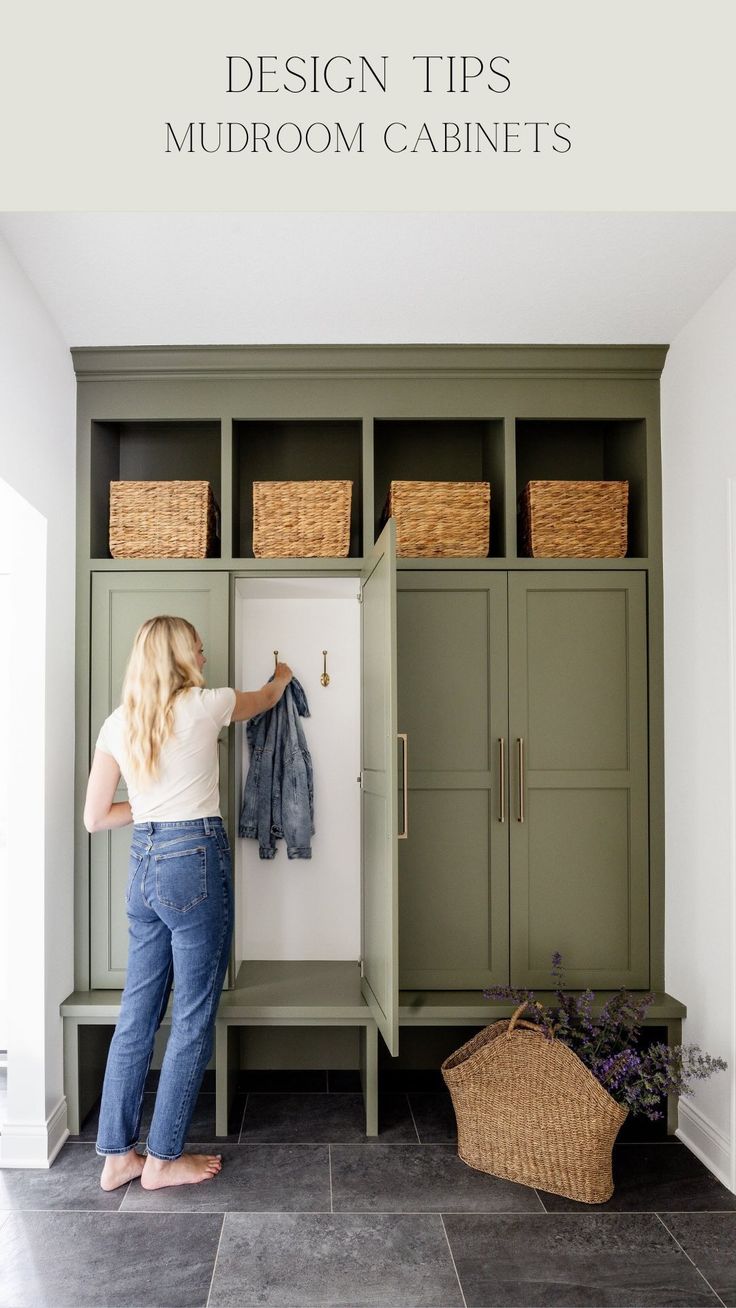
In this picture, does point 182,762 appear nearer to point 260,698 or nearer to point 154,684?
point 154,684

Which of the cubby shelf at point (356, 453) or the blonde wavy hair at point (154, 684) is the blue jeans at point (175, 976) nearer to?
the blonde wavy hair at point (154, 684)

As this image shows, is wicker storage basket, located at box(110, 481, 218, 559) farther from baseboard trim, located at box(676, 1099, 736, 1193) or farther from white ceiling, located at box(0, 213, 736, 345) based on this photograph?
baseboard trim, located at box(676, 1099, 736, 1193)

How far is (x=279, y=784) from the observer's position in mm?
3404

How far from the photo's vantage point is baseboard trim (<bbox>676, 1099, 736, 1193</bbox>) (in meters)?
2.60

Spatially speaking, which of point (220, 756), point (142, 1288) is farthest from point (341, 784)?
point (142, 1288)

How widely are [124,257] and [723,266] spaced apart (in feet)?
5.71

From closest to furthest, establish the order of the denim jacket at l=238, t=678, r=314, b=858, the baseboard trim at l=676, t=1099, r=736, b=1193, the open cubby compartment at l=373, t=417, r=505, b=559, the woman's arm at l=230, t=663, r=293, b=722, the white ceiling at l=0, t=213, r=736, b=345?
1. the white ceiling at l=0, t=213, r=736, b=345
2. the baseboard trim at l=676, t=1099, r=736, b=1193
3. the woman's arm at l=230, t=663, r=293, b=722
4. the denim jacket at l=238, t=678, r=314, b=858
5. the open cubby compartment at l=373, t=417, r=505, b=559

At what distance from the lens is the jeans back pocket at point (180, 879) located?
2.56 m

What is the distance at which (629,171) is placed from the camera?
1136 mm

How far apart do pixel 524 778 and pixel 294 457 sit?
5.09 feet

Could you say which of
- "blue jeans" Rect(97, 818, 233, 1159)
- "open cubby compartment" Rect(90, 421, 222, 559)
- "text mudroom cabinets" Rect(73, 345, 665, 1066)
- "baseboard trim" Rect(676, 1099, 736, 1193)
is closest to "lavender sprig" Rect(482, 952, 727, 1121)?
"baseboard trim" Rect(676, 1099, 736, 1193)

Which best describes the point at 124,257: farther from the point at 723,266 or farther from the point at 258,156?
the point at 723,266

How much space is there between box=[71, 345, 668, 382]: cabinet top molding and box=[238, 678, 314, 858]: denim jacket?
1.22m

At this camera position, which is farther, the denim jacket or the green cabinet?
the denim jacket
